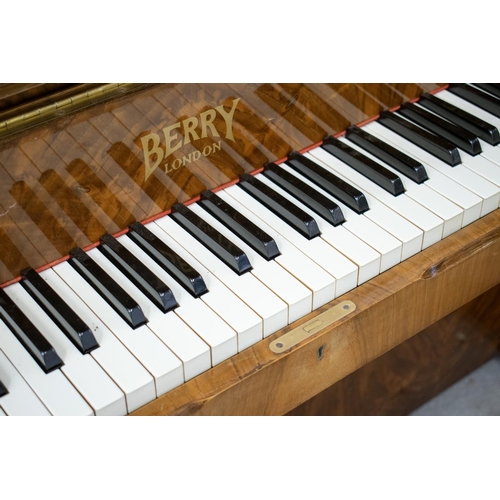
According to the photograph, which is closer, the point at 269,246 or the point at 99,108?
the point at 99,108

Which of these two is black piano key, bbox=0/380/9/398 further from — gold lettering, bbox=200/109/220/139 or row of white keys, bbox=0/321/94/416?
gold lettering, bbox=200/109/220/139

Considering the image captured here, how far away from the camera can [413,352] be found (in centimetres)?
262

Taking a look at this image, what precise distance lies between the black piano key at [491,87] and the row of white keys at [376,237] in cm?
73

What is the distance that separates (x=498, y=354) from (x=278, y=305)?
1.33 m

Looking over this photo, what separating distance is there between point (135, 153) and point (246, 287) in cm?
42

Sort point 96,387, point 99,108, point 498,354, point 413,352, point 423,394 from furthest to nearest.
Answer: point 498,354 < point 423,394 < point 413,352 < point 99,108 < point 96,387

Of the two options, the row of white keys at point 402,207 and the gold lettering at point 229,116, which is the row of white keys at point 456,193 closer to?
the row of white keys at point 402,207

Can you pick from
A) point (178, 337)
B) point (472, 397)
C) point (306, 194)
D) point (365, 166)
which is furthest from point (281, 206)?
point (472, 397)

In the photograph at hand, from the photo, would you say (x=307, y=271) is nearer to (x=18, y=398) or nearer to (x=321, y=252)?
(x=321, y=252)

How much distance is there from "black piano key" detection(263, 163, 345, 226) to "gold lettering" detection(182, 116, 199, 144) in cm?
28

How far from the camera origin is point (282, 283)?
2.05 m

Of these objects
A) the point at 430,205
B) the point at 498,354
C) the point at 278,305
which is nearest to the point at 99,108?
the point at 278,305

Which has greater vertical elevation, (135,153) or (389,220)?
(135,153)

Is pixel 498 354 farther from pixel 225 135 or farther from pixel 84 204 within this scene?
pixel 84 204
